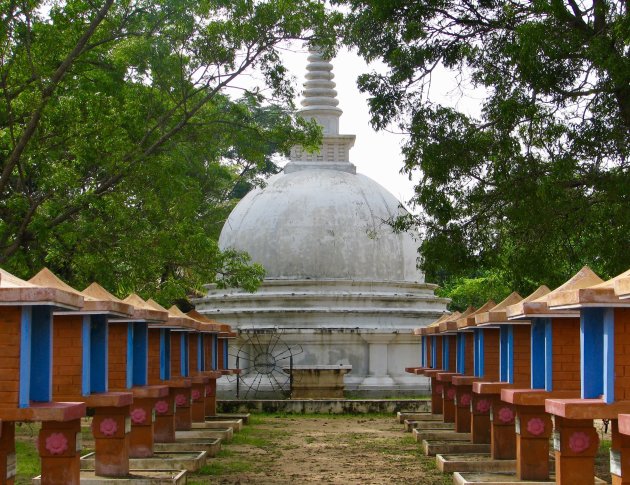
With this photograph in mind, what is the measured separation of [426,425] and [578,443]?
10.9 metres

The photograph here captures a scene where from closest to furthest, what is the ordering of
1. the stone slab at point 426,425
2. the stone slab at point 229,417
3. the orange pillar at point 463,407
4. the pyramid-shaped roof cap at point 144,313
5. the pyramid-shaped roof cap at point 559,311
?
the pyramid-shaped roof cap at point 559,311 < the pyramid-shaped roof cap at point 144,313 < the orange pillar at point 463,407 < the stone slab at point 426,425 < the stone slab at point 229,417

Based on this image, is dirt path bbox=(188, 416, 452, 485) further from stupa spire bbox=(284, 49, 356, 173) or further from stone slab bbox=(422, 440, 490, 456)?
stupa spire bbox=(284, 49, 356, 173)

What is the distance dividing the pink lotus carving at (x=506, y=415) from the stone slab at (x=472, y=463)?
55 centimetres

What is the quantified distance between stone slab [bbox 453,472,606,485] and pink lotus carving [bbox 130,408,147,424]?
421cm

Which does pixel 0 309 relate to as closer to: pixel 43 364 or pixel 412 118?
pixel 43 364

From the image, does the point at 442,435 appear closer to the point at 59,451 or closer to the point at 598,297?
the point at 59,451

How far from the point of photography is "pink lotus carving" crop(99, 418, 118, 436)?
13023 mm

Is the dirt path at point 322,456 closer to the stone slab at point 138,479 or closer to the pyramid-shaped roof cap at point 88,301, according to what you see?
the stone slab at point 138,479

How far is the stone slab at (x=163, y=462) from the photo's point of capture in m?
14.5

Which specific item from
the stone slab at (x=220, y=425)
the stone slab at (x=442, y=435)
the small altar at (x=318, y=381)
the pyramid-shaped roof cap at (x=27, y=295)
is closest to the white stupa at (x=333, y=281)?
the small altar at (x=318, y=381)

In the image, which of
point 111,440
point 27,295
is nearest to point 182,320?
point 111,440

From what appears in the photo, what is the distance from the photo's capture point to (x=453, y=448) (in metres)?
17.0

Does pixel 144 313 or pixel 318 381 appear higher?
pixel 144 313

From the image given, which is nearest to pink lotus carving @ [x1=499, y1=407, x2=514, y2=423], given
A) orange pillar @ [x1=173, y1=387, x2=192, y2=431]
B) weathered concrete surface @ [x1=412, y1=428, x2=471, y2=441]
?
weathered concrete surface @ [x1=412, y1=428, x2=471, y2=441]
